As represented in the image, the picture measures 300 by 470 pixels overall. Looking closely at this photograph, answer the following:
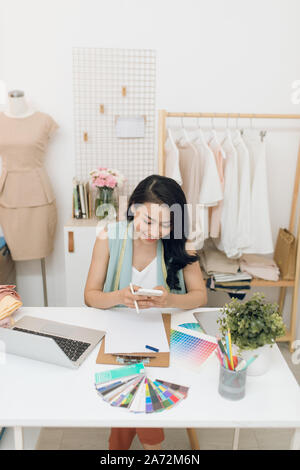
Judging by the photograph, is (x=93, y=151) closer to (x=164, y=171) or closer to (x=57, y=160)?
(x=57, y=160)

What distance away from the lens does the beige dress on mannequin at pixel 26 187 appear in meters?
2.63

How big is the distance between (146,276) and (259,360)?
685mm

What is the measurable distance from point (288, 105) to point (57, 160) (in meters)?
1.72

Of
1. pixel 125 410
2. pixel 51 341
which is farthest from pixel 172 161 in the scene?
pixel 125 410

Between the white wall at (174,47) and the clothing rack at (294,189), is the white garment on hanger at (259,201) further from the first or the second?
the white wall at (174,47)

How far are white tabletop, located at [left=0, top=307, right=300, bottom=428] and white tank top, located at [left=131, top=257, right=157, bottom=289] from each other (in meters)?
0.51

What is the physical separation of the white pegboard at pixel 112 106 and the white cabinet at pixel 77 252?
0.50m

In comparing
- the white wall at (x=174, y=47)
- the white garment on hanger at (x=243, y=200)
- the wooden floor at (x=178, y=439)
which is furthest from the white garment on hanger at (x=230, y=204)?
the wooden floor at (x=178, y=439)

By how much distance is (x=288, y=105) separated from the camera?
2.89 metres

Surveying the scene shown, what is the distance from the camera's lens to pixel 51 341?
1154 millimetres

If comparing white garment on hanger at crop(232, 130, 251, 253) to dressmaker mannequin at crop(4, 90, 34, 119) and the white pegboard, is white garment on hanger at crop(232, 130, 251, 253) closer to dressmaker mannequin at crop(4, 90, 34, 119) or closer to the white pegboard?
the white pegboard

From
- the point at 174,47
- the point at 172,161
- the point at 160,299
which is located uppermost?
the point at 174,47

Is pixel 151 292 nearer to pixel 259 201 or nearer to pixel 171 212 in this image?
pixel 171 212

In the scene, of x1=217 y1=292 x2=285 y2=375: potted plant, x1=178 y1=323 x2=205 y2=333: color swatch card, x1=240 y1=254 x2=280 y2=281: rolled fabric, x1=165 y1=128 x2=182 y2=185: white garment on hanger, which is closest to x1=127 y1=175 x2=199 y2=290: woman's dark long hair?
x1=178 y1=323 x2=205 y2=333: color swatch card
